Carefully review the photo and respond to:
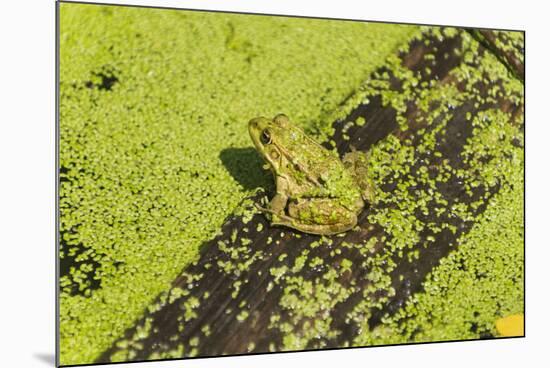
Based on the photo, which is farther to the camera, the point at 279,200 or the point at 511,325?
the point at 511,325

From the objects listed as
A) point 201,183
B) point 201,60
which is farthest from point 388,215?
point 201,60

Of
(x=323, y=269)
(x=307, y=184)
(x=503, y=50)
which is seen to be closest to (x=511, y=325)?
(x=323, y=269)

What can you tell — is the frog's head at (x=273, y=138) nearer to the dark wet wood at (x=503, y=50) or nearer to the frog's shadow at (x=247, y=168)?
the frog's shadow at (x=247, y=168)

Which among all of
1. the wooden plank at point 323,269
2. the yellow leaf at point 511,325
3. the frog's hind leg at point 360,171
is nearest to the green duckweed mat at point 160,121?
the wooden plank at point 323,269

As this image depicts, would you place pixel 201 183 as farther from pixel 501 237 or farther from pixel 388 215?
pixel 501 237

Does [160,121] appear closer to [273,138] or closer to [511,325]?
[273,138]

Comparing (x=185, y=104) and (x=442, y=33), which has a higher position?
(x=442, y=33)
